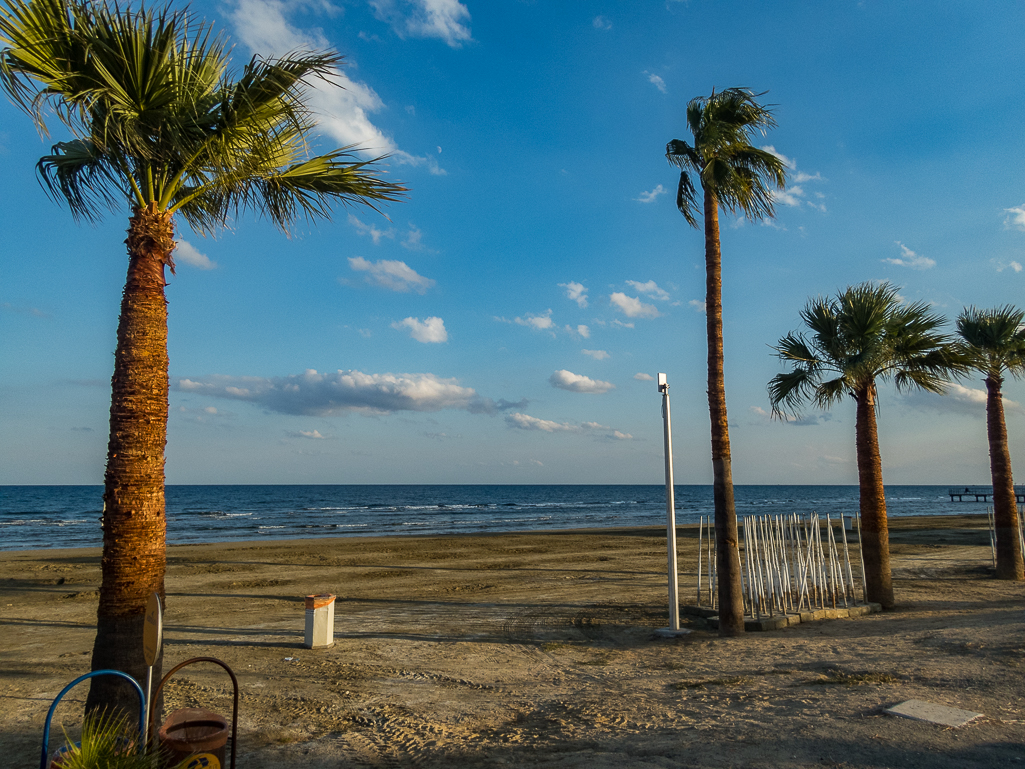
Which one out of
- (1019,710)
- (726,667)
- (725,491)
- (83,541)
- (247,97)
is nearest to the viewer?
(247,97)

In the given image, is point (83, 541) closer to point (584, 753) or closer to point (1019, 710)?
point (584, 753)

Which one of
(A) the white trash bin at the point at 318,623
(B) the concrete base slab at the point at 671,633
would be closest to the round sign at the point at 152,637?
(A) the white trash bin at the point at 318,623

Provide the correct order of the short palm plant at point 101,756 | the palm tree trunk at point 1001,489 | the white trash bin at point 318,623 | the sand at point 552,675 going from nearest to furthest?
1. the short palm plant at point 101,756
2. the sand at point 552,675
3. the white trash bin at point 318,623
4. the palm tree trunk at point 1001,489

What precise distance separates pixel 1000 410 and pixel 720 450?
8546mm

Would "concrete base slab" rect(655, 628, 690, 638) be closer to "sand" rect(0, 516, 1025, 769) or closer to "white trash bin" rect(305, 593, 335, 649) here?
"sand" rect(0, 516, 1025, 769)

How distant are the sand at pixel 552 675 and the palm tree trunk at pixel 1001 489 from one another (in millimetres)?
842

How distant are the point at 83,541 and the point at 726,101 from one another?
114 ft

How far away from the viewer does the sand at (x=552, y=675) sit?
17.5 feet

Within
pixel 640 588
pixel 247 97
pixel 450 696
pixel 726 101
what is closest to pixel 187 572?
pixel 640 588

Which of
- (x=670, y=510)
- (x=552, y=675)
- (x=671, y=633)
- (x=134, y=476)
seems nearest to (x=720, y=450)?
(x=670, y=510)

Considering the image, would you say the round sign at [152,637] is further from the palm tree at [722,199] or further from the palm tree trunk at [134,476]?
the palm tree at [722,199]

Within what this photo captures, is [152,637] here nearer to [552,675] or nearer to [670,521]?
[552,675]

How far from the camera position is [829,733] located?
538 centimetres

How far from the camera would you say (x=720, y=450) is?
9781 millimetres
